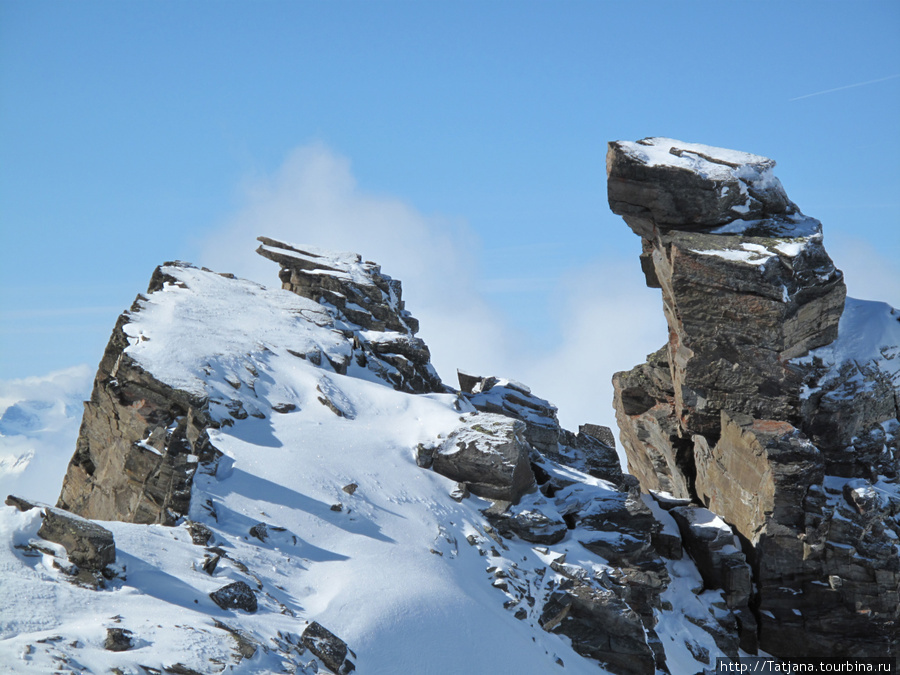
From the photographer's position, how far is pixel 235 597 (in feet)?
57.8

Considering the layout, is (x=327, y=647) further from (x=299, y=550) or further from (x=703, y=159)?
(x=703, y=159)

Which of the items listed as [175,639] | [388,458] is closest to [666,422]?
[388,458]

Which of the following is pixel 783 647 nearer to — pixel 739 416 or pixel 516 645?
pixel 739 416

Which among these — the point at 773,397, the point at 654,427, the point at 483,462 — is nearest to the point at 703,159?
the point at 773,397

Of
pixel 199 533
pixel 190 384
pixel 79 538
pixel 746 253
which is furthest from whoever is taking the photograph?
pixel 746 253

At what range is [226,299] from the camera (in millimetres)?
38062

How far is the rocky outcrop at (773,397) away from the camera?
108 ft

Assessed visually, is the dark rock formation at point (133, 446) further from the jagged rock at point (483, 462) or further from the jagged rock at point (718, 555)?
the jagged rock at point (718, 555)

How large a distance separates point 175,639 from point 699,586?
23353 mm

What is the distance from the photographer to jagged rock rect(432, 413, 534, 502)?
1152 inches

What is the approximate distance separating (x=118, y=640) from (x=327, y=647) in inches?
177

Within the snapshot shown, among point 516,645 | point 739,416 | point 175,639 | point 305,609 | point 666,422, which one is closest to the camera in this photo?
point 175,639

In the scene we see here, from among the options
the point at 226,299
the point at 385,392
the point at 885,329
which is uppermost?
the point at 885,329

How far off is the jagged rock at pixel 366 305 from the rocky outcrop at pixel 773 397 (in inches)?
469
